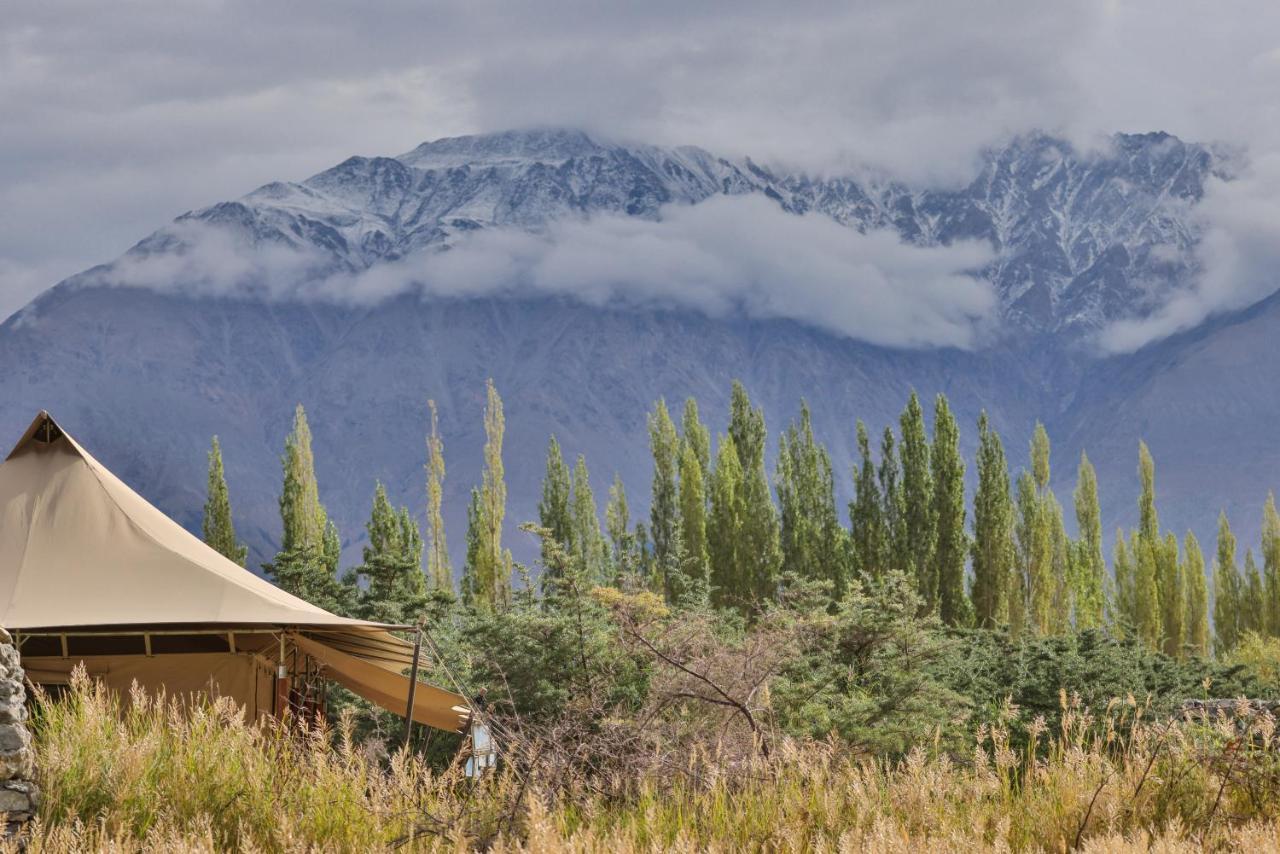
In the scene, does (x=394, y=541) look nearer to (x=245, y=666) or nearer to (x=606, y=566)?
(x=606, y=566)

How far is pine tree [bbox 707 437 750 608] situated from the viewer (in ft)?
123

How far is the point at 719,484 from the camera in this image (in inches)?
1587

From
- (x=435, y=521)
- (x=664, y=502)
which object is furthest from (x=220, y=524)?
(x=664, y=502)

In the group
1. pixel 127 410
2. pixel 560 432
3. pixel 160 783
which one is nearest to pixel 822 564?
pixel 160 783

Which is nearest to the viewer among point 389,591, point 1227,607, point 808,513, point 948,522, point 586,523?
point 389,591

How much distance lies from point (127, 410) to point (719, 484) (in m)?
159

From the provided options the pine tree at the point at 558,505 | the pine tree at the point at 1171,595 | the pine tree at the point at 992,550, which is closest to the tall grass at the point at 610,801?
the pine tree at the point at 992,550

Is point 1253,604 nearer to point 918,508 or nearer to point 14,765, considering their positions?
point 918,508

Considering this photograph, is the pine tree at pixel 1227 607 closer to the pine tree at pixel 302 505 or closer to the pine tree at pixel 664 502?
the pine tree at pixel 664 502

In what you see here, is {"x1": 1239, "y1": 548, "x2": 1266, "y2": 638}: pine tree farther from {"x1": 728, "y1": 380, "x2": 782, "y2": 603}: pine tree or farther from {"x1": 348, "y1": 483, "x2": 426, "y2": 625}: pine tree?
{"x1": 348, "y1": 483, "x2": 426, "y2": 625}: pine tree

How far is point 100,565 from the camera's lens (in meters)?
11.6

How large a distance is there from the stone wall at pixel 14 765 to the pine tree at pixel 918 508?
89.9ft

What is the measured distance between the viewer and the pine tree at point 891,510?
34.5 meters

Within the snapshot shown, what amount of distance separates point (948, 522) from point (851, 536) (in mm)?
3755
